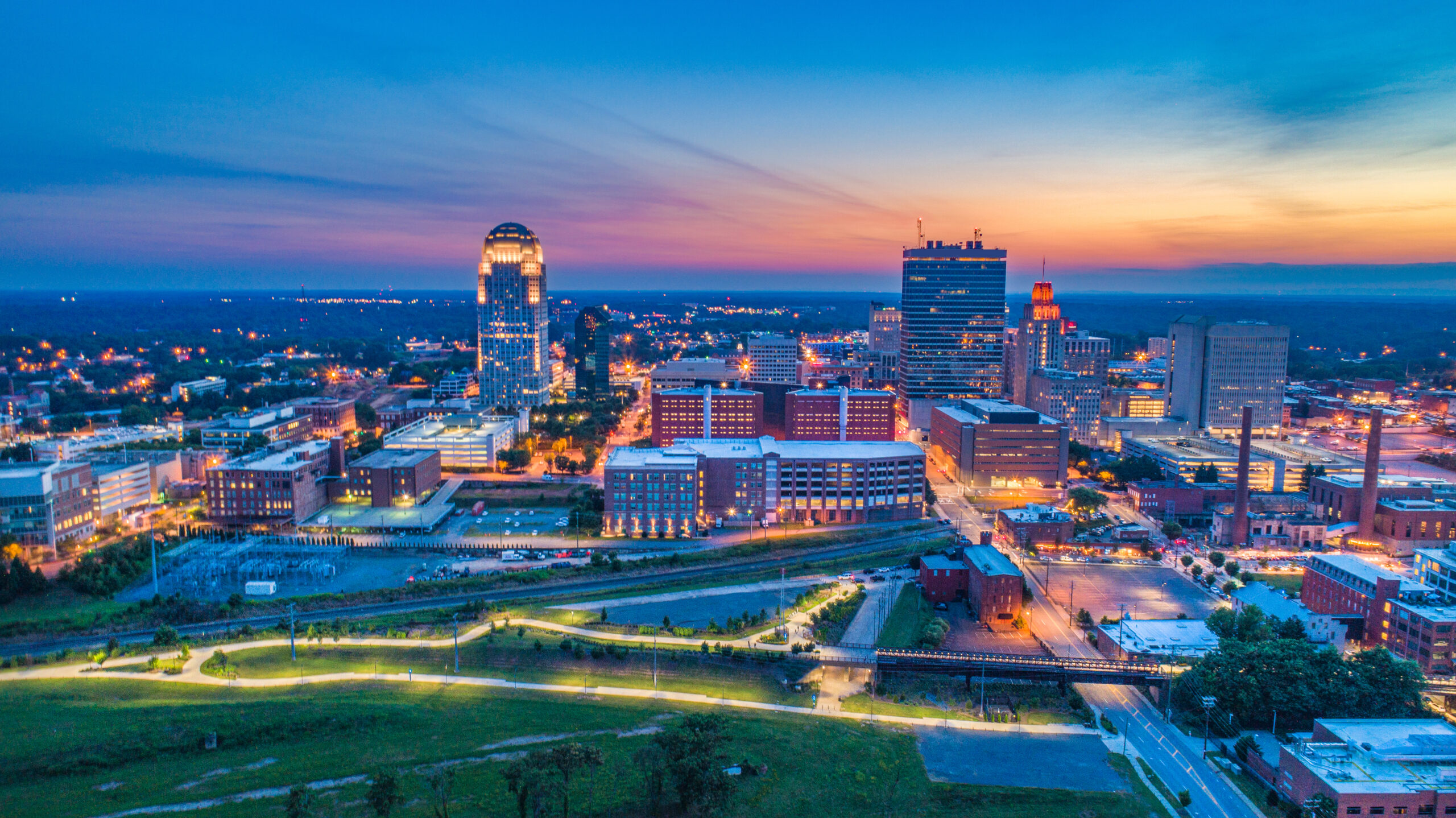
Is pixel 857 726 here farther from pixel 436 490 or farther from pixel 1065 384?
pixel 1065 384

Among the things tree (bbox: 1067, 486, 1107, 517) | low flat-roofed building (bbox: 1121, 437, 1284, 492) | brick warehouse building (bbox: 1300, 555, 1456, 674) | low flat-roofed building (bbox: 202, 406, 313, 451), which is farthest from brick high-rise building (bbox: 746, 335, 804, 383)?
brick warehouse building (bbox: 1300, 555, 1456, 674)

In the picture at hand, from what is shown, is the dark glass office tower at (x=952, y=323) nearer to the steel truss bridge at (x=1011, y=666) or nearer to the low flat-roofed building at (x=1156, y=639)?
the low flat-roofed building at (x=1156, y=639)

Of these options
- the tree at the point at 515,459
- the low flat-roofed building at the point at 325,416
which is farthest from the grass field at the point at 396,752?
the low flat-roofed building at the point at 325,416

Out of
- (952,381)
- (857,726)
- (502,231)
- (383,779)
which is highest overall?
(502,231)

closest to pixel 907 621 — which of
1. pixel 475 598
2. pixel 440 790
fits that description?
pixel 475 598

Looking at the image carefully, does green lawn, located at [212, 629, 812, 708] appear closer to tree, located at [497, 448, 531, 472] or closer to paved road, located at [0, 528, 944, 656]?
paved road, located at [0, 528, 944, 656]

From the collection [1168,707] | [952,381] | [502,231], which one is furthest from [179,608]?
[952,381]

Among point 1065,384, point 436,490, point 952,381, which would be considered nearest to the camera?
point 436,490
